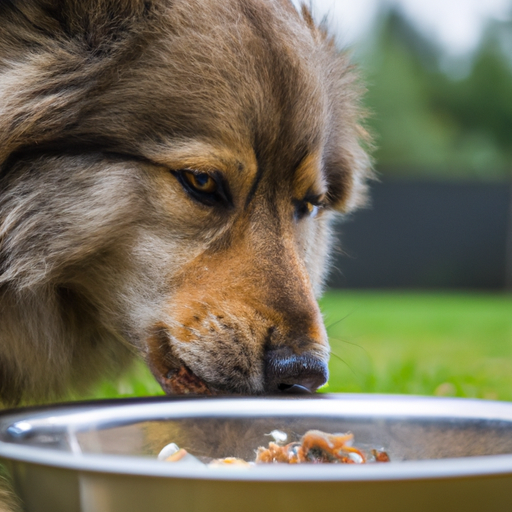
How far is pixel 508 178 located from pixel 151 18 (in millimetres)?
15849

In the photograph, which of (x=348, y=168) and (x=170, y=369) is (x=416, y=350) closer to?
(x=348, y=168)

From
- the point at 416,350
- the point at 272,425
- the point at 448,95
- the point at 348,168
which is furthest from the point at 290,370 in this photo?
the point at 448,95

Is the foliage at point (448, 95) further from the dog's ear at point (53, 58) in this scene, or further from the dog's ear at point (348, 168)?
the dog's ear at point (53, 58)

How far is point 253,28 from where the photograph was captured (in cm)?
222

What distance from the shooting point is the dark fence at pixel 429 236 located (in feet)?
52.4

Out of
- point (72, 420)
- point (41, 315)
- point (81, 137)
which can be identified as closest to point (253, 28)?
point (81, 137)

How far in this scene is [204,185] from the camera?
6.89 ft

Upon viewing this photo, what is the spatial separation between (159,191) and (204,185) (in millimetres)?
138

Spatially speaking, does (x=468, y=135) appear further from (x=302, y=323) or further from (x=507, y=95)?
(x=302, y=323)

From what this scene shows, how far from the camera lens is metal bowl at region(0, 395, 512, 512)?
1079 mm

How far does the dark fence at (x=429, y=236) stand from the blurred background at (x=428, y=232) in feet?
0.08

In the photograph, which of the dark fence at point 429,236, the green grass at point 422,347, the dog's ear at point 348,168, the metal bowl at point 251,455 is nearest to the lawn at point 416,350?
the green grass at point 422,347

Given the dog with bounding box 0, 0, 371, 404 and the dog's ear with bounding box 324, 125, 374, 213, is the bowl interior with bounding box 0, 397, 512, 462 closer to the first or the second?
the dog with bounding box 0, 0, 371, 404

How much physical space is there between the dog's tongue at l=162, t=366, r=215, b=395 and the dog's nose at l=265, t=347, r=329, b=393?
21 cm
